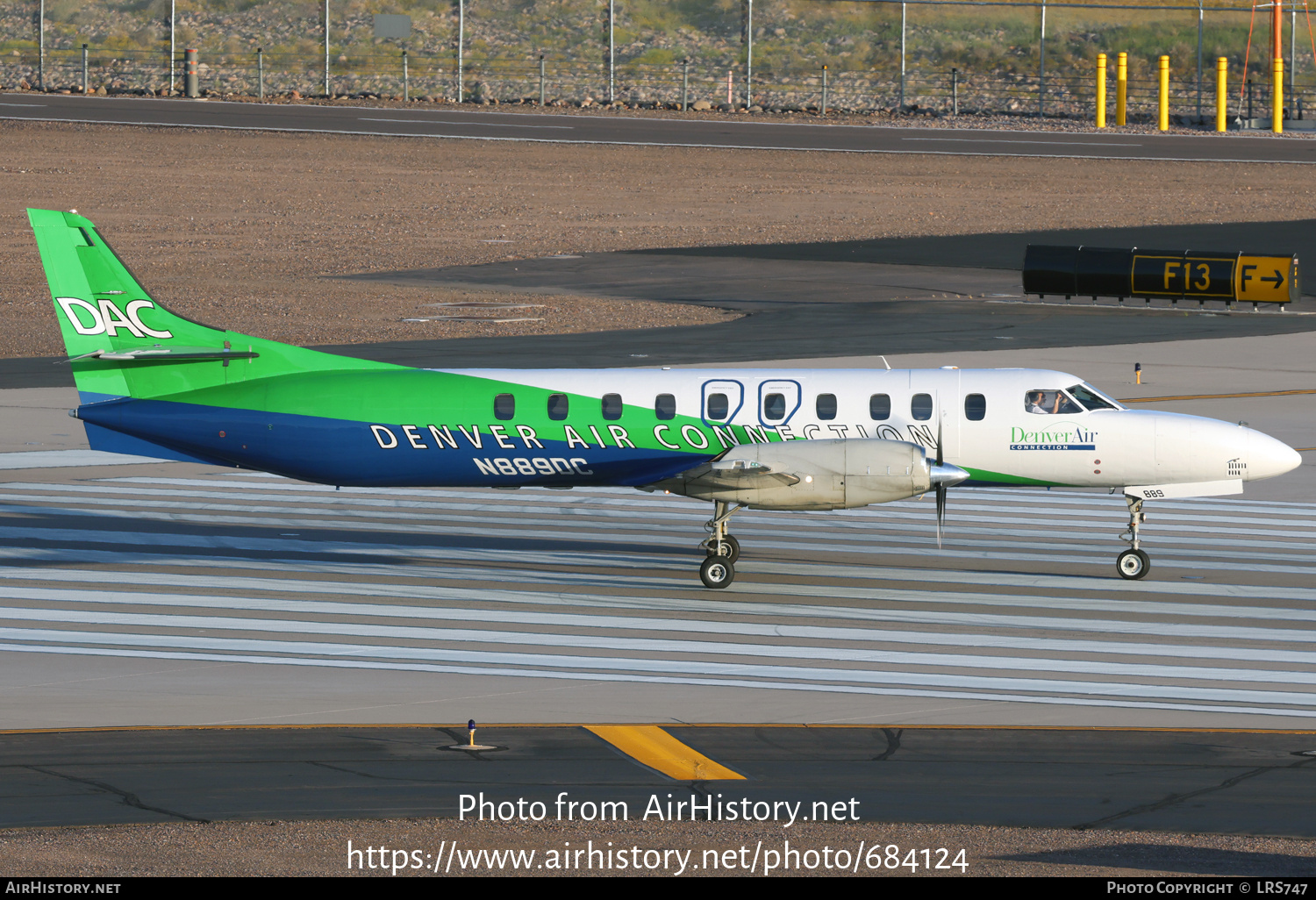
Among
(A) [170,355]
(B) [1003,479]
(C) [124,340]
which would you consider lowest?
(B) [1003,479]

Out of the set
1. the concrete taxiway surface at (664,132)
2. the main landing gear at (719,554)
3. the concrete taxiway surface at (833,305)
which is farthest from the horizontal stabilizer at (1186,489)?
the concrete taxiway surface at (664,132)

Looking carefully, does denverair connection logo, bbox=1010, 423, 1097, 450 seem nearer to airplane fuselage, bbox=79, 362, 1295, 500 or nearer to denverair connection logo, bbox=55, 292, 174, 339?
airplane fuselage, bbox=79, 362, 1295, 500

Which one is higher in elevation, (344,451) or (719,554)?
(344,451)

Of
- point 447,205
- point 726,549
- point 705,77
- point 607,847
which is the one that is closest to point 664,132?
point 705,77

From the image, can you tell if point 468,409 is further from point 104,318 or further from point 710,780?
point 710,780

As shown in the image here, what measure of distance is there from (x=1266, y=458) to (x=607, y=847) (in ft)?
43.8

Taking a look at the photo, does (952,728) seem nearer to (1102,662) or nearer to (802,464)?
(1102,662)

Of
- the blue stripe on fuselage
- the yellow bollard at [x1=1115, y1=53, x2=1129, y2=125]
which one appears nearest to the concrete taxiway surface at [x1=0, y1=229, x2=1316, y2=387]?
the blue stripe on fuselage

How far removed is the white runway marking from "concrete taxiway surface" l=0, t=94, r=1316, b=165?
53.8 meters

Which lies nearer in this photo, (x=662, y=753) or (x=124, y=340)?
(x=662, y=753)

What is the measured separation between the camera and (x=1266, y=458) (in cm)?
2484

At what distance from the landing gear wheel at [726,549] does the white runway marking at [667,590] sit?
450 millimetres

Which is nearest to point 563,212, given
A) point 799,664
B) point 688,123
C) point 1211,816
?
point 688,123

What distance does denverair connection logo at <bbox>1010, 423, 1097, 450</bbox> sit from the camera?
82.8 feet
